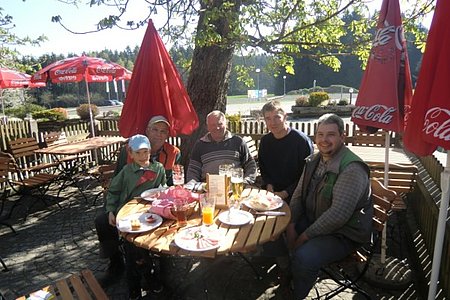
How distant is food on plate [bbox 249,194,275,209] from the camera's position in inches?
107

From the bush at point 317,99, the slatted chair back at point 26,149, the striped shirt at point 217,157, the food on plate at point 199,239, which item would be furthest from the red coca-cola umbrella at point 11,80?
the bush at point 317,99

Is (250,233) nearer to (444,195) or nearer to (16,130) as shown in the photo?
(444,195)

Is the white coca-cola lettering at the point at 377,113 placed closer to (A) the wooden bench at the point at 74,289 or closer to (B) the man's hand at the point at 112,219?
(B) the man's hand at the point at 112,219

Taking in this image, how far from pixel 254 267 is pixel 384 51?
2489mm

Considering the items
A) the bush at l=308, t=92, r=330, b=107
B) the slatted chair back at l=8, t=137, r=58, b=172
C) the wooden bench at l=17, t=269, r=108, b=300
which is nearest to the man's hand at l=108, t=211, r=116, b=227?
the wooden bench at l=17, t=269, r=108, b=300

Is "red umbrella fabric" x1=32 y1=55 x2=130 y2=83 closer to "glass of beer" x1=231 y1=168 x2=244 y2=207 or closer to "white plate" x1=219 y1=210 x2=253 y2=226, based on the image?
"glass of beer" x1=231 y1=168 x2=244 y2=207

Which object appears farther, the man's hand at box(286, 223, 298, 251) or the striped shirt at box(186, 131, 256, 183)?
the striped shirt at box(186, 131, 256, 183)

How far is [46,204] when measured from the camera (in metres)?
5.81

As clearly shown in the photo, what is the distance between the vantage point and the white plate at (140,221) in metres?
2.38

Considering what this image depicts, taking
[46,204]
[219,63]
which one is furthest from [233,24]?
[46,204]

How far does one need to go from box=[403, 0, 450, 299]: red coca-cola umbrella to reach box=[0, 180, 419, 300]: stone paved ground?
1.77 metres

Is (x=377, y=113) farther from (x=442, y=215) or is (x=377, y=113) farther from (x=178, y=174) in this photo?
(x=178, y=174)

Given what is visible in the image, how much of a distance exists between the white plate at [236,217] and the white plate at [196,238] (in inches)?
7.3

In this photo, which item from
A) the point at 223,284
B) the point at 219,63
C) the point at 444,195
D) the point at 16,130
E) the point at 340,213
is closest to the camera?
the point at 444,195
